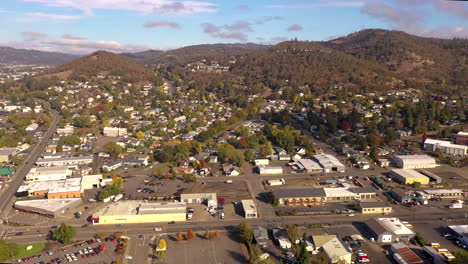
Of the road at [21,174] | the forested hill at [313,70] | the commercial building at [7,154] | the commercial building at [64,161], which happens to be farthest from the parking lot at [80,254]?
the forested hill at [313,70]

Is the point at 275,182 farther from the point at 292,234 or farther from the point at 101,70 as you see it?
the point at 101,70

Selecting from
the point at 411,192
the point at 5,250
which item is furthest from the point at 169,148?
the point at 411,192

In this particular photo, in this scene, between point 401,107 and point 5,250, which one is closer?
point 5,250

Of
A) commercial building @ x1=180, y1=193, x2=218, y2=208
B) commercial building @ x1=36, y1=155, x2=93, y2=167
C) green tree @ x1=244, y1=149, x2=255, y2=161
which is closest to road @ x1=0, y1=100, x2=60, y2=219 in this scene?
commercial building @ x1=36, y1=155, x2=93, y2=167

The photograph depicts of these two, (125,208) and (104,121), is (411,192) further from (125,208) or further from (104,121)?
(104,121)

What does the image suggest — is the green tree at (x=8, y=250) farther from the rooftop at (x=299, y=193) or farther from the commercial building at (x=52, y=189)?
the rooftop at (x=299, y=193)

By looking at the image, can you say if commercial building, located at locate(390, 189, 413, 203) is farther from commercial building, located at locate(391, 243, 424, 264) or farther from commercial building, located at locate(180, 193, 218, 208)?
commercial building, located at locate(180, 193, 218, 208)
